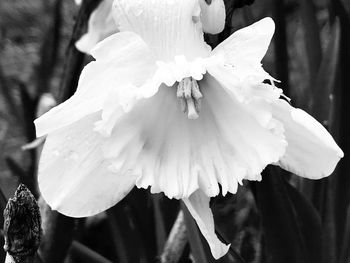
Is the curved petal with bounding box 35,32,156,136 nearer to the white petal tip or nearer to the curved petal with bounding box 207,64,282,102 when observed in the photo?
the curved petal with bounding box 207,64,282,102

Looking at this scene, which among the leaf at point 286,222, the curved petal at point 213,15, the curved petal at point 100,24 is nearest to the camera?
the curved petal at point 213,15

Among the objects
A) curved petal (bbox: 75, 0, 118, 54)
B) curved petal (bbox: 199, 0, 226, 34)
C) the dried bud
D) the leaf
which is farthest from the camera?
curved petal (bbox: 75, 0, 118, 54)

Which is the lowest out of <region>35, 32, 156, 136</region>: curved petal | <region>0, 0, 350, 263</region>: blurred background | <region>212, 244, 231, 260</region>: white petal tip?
<region>0, 0, 350, 263</region>: blurred background

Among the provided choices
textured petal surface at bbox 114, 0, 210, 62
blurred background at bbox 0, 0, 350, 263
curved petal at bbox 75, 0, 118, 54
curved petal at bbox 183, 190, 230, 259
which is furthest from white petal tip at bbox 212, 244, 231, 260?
curved petal at bbox 75, 0, 118, 54

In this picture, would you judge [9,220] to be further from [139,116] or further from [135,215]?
[135,215]

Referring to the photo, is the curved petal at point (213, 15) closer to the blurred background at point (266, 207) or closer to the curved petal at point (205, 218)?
the blurred background at point (266, 207)

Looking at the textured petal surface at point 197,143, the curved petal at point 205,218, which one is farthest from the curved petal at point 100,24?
the curved petal at point 205,218

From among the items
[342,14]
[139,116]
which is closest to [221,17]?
[139,116]
